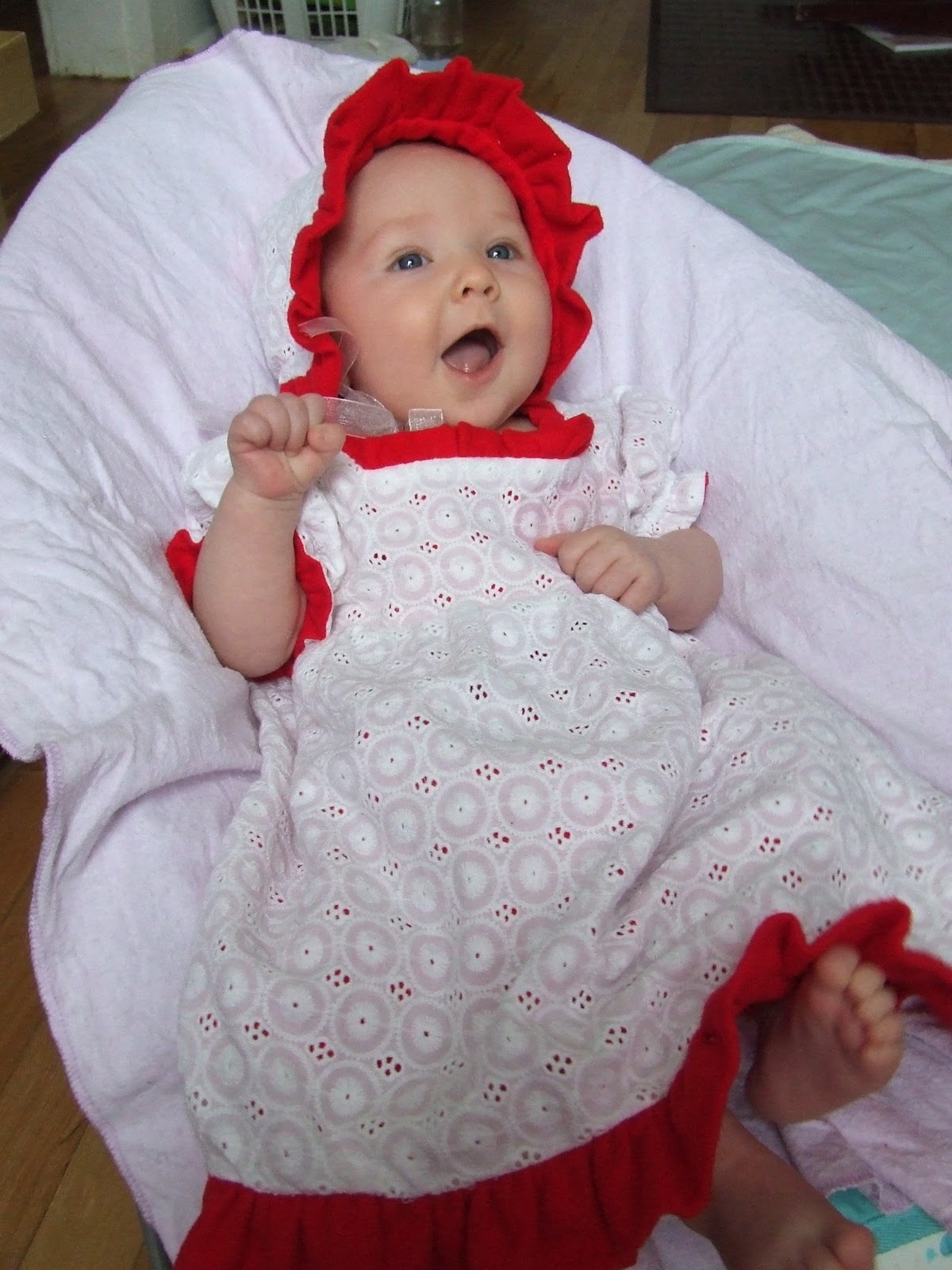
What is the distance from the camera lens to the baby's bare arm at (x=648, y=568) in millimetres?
791

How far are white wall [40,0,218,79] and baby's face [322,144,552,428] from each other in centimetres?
165

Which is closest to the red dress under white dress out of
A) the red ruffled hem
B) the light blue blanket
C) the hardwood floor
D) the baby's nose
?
the red ruffled hem

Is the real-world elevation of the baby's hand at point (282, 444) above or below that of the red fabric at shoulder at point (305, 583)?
above

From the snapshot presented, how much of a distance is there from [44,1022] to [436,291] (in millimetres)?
680

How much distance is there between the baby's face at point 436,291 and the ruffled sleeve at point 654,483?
0.34 feet

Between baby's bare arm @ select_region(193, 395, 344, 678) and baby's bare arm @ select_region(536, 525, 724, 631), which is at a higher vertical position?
baby's bare arm @ select_region(193, 395, 344, 678)

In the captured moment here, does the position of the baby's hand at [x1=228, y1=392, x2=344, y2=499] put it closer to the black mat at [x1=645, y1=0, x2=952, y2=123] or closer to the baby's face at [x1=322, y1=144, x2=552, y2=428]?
the baby's face at [x1=322, y1=144, x2=552, y2=428]

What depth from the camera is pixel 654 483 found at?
0.91 meters

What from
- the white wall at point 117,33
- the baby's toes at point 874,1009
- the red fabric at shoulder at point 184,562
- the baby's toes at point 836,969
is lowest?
the baby's toes at point 874,1009

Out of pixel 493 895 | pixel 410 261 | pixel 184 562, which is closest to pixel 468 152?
pixel 410 261

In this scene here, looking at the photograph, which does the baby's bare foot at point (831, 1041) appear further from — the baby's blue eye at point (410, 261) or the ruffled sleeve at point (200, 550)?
the baby's blue eye at point (410, 261)

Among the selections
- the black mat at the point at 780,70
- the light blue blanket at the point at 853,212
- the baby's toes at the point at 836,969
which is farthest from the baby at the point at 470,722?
the black mat at the point at 780,70

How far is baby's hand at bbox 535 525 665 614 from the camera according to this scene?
79cm

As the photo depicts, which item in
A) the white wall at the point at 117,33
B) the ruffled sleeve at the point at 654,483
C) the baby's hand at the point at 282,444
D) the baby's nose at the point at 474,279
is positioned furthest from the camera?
the white wall at the point at 117,33
